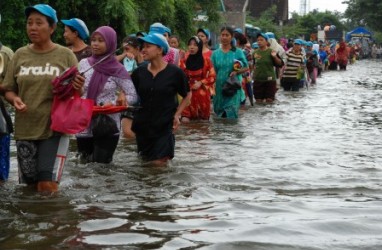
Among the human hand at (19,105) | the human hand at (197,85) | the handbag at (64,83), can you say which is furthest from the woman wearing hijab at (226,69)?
the human hand at (19,105)

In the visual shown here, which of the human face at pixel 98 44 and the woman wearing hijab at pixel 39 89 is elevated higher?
the human face at pixel 98 44

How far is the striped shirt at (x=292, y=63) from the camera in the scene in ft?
73.3

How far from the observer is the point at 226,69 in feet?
46.8

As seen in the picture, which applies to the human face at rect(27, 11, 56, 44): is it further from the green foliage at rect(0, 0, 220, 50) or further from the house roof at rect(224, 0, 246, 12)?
the house roof at rect(224, 0, 246, 12)

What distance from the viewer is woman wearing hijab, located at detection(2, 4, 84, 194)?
21.5 ft

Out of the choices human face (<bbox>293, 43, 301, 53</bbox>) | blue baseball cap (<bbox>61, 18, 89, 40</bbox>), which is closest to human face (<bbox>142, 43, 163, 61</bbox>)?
blue baseball cap (<bbox>61, 18, 89, 40</bbox>)

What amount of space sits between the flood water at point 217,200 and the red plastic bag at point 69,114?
0.66 meters

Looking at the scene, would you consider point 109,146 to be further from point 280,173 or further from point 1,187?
point 280,173

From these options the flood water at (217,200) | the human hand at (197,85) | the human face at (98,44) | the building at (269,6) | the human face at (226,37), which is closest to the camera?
the flood water at (217,200)

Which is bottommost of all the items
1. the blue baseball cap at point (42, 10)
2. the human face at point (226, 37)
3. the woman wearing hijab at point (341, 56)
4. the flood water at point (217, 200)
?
the woman wearing hijab at point (341, 56)

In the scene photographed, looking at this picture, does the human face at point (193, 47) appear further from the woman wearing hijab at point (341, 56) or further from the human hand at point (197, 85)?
the woman wearing hijab at point (341, 56)

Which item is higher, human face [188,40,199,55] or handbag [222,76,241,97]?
human face [188,40,199,55]

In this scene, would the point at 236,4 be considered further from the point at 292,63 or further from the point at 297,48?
the point at 297,48

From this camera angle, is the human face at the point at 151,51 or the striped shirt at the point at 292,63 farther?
the striped shirt at the point at 292,63
